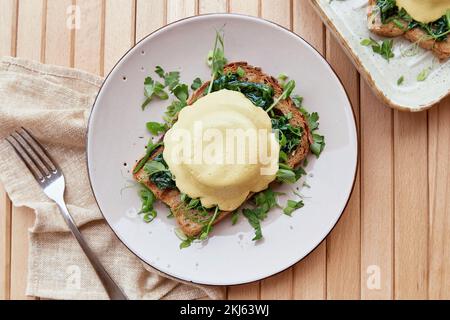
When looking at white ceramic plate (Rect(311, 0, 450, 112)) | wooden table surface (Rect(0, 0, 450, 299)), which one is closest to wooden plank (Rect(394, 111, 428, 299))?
wooden table surface (Rect(0, 0, 450, 299))

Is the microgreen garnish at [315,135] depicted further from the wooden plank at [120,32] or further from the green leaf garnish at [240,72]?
the wooden plank at [120,32]

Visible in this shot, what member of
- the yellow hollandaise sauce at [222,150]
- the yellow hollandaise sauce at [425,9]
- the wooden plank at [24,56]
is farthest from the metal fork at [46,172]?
the yellow hollandaise sauce at [425,9]

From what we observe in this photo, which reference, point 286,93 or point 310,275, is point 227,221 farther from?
point 286,93

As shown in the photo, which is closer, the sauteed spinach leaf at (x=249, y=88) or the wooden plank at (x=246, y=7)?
the sauteed spinach leaf at (x=249, y=88)

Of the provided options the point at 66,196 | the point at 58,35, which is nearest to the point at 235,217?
the point at 66,196

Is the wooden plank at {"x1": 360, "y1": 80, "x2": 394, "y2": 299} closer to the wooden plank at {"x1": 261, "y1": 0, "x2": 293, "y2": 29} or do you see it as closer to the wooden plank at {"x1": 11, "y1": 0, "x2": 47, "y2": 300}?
the wooden plank at {"x1": 261, "y1": 0, "x2": 293, "y2": 29}

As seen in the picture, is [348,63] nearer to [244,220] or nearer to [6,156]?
[244,220]

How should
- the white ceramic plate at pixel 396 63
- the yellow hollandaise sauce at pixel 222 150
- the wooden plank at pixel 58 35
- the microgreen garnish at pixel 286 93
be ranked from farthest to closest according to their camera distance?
the wooden plank at pixel 58 35, the white ceramic plate at pixel 396 63, the microgreen garnish at pixel 286 93, the yellow hollandaise sauce at pixel 222 150

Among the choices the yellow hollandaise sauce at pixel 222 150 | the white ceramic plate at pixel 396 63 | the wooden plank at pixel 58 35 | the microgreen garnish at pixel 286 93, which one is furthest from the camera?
the wooden plank at pixel 58 35
